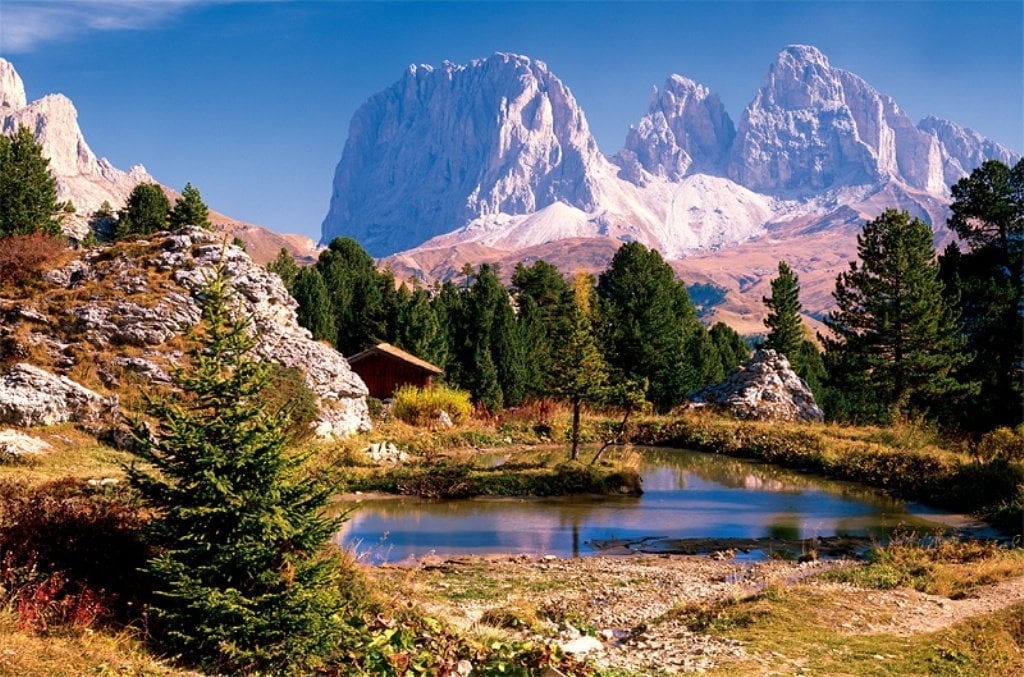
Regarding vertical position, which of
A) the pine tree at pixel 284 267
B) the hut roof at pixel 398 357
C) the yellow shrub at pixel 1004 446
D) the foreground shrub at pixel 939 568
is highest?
the pine tree at pixel 284 267

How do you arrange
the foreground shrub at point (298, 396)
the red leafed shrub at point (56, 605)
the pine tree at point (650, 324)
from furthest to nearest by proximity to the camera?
the pine tree at point (650, 324) → the foreground shrub at point (298, 396) → the red leafed shrub at point (56, 605)

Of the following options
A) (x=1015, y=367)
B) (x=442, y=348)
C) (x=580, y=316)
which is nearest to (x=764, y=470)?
(x=580, y=316)

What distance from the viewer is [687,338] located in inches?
2504

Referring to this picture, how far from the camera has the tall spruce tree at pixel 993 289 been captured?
38.0 m

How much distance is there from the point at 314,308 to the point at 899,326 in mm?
32198

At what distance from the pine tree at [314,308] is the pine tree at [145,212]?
9445 millimetres

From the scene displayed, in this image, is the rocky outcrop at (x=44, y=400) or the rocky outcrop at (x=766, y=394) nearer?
the rocky outcrop at (x=44, y=400)

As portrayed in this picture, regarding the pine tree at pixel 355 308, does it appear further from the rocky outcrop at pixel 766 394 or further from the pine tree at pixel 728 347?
the pine tree at pixel 728 347

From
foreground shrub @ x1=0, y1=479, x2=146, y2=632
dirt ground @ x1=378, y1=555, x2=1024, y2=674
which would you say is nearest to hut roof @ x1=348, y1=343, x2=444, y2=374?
dirt ground @ x1=378, y1=555, x2=1024, y2=674

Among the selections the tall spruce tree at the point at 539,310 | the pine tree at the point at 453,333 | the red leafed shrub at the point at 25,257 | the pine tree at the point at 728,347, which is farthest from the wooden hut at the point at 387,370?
the pine tree at the point at 728,347

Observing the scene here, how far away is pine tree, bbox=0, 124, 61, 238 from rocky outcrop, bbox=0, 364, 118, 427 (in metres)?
18.8

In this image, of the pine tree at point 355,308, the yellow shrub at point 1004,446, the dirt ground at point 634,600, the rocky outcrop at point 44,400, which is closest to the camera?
the dirt ground at point 634,600

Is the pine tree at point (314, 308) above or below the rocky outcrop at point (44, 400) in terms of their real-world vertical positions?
above

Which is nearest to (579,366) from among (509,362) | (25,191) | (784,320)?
(509,362)
